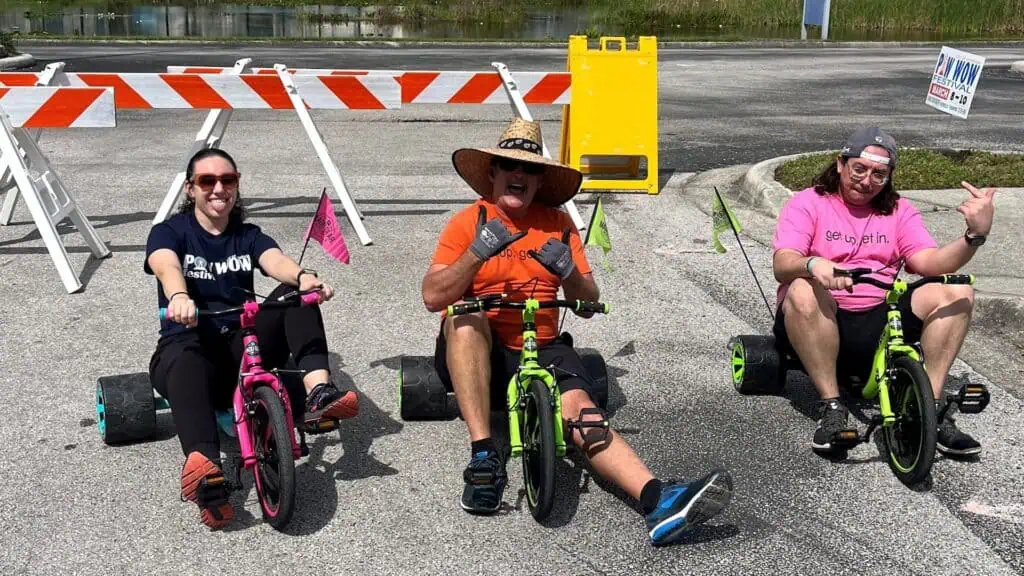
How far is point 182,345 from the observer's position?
4.83 metres

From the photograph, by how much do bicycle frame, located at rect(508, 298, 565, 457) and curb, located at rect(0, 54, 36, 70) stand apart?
1926 cm

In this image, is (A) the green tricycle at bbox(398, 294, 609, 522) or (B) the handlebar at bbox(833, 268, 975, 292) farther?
(B) the handlebar at bbox(833, 268, 975, 292)

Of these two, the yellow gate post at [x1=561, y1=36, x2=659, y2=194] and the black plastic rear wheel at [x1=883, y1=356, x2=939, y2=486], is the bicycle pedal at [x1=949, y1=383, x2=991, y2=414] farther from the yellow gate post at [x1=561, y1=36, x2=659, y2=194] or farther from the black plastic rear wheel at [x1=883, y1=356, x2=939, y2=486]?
the yellow gate post at [x1=561, y1=36, x2=659, y2=194]

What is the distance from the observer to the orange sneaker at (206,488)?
4258mm

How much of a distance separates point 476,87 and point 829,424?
5.35 metres

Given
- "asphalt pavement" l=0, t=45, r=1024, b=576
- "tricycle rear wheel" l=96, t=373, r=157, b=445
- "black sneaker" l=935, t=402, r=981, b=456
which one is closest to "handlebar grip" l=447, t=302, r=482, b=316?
"asphalt pavement" l=0, t=45, r=1024, b=576

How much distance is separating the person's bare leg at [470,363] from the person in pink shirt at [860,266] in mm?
1428

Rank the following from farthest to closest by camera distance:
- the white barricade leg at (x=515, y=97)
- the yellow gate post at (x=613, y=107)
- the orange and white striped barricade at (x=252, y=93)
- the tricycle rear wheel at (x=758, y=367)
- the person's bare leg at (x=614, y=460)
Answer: the yellow gate post at (x=613, y=107)
the white barricade leg at (x=515, y=97)
the orange and white striped barricade at (x=252, y=93)
the tricycle rear wheel at (x=758, y=367)
the person's bare leg at (x=614, y=460)

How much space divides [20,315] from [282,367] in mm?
2610

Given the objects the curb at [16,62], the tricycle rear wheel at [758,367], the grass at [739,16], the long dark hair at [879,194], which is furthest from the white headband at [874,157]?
the grass at [739,16]

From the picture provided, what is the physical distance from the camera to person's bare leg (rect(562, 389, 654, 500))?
4.41m

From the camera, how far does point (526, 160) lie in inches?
188

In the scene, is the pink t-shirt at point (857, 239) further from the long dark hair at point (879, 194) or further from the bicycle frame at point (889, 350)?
the bicycle frame at point (889, 350)

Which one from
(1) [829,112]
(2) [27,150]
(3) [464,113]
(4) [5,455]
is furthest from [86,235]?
(1) [829,112]
